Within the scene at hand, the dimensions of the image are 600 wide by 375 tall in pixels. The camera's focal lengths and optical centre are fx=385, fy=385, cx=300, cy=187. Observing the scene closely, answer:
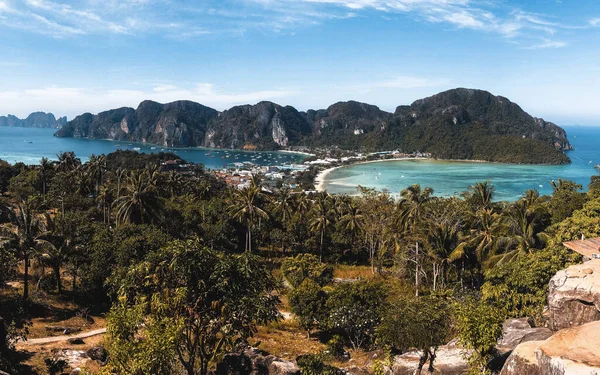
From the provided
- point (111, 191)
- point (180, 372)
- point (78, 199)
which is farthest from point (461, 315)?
point (78, 199)

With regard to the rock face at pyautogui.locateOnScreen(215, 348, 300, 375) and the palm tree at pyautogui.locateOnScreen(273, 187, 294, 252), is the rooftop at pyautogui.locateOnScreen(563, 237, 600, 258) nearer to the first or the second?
the rock face at pyautogui.locateOnScreen(215, 348, 300, 375)

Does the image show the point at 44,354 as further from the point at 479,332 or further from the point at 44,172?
the point at 44,172

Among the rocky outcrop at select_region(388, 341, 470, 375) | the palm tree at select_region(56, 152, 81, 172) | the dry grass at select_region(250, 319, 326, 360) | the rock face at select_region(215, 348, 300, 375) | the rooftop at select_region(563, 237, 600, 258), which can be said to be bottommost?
the dry grass at select_region(250, 319, 326, 360)

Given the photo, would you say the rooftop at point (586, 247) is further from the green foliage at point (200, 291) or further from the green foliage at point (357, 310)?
the green foliage at point (200, 291)

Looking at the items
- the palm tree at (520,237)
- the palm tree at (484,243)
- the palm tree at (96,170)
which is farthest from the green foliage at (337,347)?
the palm tree at (96,170)

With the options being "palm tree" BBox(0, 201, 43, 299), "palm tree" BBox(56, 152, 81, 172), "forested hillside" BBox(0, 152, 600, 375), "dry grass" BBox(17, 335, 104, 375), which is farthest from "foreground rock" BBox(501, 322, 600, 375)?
"palm tree" BBox(56, 152, 81, 172)

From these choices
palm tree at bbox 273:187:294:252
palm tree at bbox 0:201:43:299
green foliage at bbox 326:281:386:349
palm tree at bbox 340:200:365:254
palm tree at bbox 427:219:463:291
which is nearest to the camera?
green foliage at bbox 326:281:386:349

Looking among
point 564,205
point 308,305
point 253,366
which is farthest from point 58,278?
point 564,205
